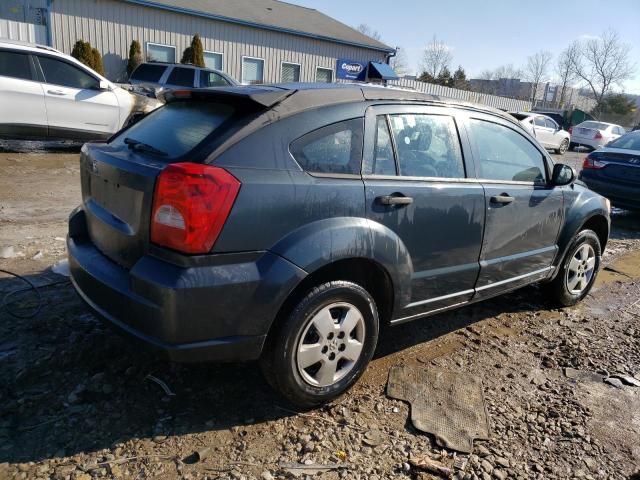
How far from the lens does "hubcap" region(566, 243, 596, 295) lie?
4775 millimetres

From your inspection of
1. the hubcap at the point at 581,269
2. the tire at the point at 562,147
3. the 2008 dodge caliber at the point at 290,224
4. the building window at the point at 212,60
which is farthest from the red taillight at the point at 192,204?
the tire at the point at 562,147

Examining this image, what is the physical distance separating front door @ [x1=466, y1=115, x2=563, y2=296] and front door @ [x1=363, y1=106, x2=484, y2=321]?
154 millimetres

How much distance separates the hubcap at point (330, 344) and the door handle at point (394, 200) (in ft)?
2.04

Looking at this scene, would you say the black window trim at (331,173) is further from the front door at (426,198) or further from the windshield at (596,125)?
the windshield at (596,125)

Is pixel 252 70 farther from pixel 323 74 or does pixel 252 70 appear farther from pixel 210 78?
pixel 210 78

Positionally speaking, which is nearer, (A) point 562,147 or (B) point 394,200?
(B) point 394,200

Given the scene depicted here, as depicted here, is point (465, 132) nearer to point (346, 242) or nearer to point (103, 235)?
point (346, 242)

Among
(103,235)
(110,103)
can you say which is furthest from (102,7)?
(103,235)

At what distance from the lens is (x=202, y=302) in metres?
2.42

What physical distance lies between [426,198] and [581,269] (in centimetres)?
250

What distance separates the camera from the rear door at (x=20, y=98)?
345 inches

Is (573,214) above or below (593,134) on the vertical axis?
below

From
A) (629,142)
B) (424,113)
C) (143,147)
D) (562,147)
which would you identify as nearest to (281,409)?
(143,147)

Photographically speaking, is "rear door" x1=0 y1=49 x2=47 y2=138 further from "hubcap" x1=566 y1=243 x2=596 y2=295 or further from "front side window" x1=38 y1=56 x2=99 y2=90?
"hubcap" x1=566 y1=243 x2=596 y2=295
